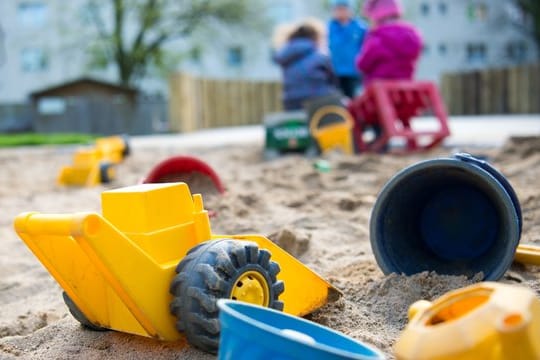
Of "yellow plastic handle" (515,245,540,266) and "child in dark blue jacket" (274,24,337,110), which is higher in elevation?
"child in dark blue jacket" (274,24,337,110)

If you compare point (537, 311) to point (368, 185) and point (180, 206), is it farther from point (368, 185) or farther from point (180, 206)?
point (368, 185)

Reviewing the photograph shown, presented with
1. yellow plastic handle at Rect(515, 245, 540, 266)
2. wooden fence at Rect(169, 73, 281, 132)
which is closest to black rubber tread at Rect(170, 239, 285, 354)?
yellow plastic handle at Rect(515, 245, 540, 266)

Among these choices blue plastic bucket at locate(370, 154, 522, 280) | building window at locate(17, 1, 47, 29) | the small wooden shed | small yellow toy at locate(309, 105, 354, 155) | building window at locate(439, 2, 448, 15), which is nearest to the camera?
blue plastic bucket at locate(370, 154, 522, 280)

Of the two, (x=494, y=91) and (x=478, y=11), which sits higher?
(x=478, y=11)

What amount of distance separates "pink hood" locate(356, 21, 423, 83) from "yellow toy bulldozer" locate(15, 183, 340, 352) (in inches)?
201

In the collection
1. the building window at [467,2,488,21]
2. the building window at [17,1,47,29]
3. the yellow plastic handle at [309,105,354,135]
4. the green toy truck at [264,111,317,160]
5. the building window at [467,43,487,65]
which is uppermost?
the building window at [17,1,47,29]

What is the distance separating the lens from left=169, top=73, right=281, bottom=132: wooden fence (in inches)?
556

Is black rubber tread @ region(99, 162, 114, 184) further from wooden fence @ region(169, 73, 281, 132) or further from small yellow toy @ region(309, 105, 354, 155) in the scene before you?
wooden fence @ region(169, 73, 281, 132)

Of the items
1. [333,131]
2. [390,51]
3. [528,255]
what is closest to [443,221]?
[528,255]

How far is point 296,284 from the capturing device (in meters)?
1.82

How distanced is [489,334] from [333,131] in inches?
204

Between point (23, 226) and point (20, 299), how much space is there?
36.5 inches

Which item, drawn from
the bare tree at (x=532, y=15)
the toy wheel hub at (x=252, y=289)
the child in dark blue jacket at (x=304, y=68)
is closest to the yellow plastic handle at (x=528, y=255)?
the toy wheel hub at (x=252, y=289)

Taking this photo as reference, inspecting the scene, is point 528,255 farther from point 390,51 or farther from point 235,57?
point 235,57
